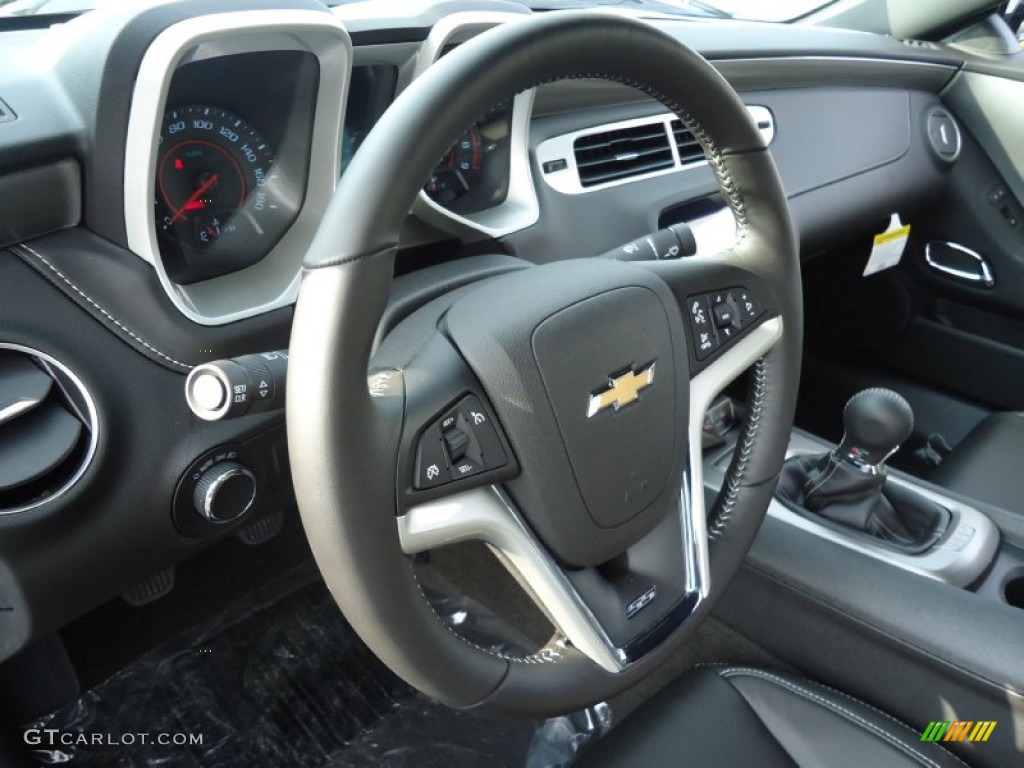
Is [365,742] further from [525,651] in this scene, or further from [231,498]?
[231,498]

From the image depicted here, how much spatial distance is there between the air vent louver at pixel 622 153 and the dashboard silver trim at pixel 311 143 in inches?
18.3

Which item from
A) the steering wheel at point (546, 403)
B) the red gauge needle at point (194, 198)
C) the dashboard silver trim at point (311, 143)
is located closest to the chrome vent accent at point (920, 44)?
the steering wheel at point (546, 403)

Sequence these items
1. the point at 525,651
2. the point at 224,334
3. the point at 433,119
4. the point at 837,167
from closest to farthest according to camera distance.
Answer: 1. the point at 433,119
2. the point at 224,334
3. the point at 525,651
4. the point at 837,167

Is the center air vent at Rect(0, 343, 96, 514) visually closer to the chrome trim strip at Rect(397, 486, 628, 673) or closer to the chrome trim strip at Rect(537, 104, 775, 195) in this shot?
the chrome trim strip at Rect(397, 486, 628, 673)

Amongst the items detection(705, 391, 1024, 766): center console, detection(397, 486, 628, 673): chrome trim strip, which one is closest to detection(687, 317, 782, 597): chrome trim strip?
detection(397, 486, 628, 673): chrome trim strip

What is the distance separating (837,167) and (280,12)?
1.29 m

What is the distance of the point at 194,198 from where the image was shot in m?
0.99

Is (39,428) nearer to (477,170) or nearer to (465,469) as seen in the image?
(465,469)

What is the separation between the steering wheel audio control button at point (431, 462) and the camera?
0.69 meters

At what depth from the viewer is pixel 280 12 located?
0.88 metres

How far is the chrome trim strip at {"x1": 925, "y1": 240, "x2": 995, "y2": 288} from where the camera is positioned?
6.80ft

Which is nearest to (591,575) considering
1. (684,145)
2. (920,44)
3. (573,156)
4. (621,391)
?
(621,391)

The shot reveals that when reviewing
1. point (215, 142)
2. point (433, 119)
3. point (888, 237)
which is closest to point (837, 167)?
point (888, 237)

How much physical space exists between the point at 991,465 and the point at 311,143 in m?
1.22
